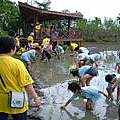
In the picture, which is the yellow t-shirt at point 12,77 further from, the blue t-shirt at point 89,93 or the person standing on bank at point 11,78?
the blue t-shirt at point 89,93

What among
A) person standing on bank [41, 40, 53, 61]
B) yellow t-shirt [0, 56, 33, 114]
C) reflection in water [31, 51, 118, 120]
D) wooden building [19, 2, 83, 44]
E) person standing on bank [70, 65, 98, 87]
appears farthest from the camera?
wooden building [19, 2, 83, 44]

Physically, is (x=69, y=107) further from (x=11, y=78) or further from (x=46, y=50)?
(x=46, y=50)

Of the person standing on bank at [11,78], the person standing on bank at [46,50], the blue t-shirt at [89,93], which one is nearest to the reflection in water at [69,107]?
the blue t-shirt at [89,93]

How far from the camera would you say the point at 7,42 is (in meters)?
3.21

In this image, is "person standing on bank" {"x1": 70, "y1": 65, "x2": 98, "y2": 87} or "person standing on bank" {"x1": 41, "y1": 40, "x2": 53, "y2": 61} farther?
"person standing on bank" {"x1": 41, "y1": 40, "x2": 53, "y2": 61}

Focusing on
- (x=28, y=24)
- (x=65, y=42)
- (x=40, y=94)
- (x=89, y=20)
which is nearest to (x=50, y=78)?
(x=40, y=94)

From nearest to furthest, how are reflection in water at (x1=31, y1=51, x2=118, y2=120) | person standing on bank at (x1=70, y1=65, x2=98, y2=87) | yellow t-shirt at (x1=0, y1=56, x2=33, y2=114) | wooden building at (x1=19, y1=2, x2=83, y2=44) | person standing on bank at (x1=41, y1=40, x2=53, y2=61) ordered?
yellow t-shirt at (x1=0, y1=56, x2=33, y2=114)
reflection in water at (x1=31, y1=51, x2=118, y2=120)
person standing on bank at (x1=70, y1=65, x2=98, y2=87)
person standing on bank at (x1=41, y1=40, x2=53, y2=61)
wooden building at (x1=19, y1=2, x2=83, y2=44)

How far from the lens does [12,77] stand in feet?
10.5

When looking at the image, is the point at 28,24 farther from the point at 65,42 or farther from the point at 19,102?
the point at 19,102

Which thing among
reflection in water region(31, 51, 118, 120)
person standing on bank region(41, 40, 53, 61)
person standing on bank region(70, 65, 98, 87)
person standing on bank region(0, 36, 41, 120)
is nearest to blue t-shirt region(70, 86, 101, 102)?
reflection in water region(31, 51, 118, 120)

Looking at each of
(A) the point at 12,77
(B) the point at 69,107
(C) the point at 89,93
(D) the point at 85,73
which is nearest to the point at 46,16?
(D) the point at 85,73

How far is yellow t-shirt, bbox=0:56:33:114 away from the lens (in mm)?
3182

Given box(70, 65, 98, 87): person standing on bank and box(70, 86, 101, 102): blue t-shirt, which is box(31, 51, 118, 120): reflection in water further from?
box(70, 65, 98, 87): person standing on bank

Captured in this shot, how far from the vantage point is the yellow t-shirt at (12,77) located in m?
3.18
